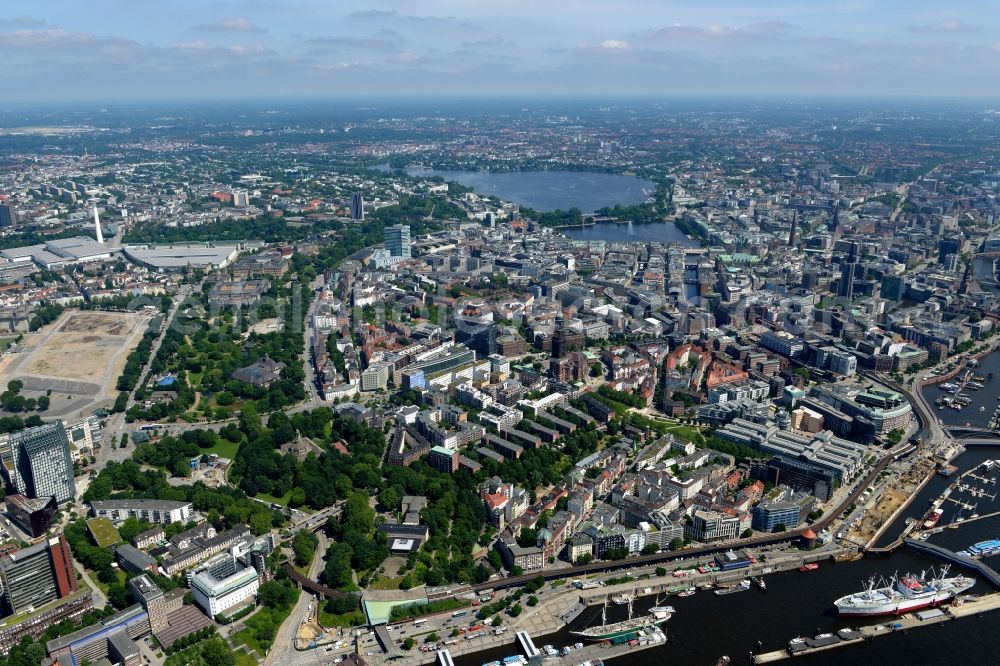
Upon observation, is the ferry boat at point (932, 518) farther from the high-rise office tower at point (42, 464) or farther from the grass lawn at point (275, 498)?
the high-rise office tower at point (42, 464)

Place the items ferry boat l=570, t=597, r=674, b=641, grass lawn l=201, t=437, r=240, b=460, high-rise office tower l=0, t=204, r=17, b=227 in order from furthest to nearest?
high-rise office tower l=0, t=204, r=17, b=227 → grass lawn l=201, t=437, r=240, b=460 → ferry boat l=570, t=597, r=674, b=641

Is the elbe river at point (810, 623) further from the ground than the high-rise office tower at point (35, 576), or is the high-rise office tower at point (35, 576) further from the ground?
the high-rise office tower at point (35, 576)

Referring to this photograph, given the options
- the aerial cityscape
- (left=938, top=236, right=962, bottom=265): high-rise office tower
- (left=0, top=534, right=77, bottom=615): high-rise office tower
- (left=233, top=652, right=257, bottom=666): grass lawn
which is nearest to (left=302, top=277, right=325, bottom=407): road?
the aerial cityscape

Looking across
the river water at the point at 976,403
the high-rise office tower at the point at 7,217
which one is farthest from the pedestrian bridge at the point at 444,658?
the high-rise office tower at the point at 7,217

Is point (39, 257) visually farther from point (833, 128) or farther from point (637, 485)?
point (833, 128)

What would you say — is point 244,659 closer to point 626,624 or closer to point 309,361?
point 626,624

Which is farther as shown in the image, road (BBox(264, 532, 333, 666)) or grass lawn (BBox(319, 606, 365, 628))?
grass lawn (BBox(319, 606, 365, 628))

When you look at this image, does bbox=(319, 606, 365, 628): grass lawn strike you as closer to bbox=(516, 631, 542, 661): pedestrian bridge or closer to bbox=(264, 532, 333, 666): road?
bbox=(264, 532, 333, 666): road

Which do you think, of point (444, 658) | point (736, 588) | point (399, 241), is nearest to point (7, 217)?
point (399, 241)
